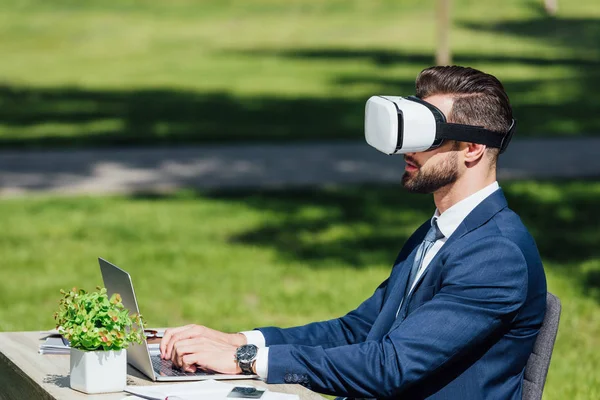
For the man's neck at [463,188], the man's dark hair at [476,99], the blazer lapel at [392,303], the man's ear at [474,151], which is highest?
the man's dark hair at [476,99]

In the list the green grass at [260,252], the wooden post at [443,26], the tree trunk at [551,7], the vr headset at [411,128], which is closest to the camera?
the vr headset at [411,128]

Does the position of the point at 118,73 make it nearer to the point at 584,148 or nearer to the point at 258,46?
the point at 258,46

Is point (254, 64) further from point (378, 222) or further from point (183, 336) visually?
point (183, 336)

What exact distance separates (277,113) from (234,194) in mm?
8045

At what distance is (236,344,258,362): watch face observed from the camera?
11.9ft

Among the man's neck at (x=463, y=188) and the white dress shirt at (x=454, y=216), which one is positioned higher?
the man's neck at (x=463, y=188)

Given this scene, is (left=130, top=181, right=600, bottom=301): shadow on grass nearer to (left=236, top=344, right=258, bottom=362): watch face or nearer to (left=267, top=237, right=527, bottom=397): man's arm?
(left=267, top=237, right=527, bottom=397): man's arm

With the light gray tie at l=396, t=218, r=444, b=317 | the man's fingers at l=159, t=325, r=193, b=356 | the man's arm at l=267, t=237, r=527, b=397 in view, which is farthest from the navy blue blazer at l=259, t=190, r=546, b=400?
the man's fingers at l=159, t=325, r=193, b=356

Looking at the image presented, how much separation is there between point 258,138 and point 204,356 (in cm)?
1372

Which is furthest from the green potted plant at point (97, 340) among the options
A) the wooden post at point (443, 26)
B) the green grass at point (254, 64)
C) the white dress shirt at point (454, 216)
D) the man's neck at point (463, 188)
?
the wooden post at point (443, 26)

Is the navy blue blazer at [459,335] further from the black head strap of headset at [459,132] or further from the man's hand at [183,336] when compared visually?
the man's hand at [183,336]

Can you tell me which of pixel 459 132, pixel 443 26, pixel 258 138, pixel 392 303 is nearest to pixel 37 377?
pixel 392 303

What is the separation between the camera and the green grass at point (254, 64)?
19.1 m

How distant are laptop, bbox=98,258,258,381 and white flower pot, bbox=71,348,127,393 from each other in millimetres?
134
